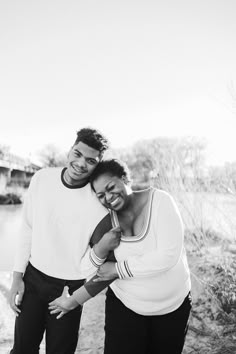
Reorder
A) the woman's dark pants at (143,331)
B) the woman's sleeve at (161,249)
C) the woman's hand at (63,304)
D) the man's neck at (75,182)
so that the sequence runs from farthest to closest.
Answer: the man's neck at (75,182) < the woman's hand at (63,304) < the woman's dark pants at (143,331) < the woman's sleeve at (161,249)

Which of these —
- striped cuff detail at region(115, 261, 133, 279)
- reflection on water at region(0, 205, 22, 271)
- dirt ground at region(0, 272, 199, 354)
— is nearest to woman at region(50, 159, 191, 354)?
striped cuff detail at region(115, 261, 133, 279)

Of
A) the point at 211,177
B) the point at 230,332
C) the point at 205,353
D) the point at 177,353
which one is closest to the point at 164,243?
the point at 177,353

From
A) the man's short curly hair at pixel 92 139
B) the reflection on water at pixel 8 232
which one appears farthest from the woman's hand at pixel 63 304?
the reflection on water at pixel 8 232

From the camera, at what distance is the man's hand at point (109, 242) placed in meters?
1.42

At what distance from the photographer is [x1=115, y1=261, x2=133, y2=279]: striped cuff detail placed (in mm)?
1380

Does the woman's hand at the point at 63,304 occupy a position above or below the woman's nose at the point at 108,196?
below

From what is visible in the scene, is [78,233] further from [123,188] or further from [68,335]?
[68,335]

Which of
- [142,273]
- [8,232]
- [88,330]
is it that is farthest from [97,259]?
[8,232]

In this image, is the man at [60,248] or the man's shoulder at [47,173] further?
the man's shoulder at [47,173]

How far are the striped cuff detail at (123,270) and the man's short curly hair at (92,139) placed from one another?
0.67 metres

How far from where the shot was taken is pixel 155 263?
1.33 m

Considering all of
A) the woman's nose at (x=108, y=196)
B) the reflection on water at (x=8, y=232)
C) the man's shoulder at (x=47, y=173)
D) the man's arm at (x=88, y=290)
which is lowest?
the reflection on water at (x=8, y=232)

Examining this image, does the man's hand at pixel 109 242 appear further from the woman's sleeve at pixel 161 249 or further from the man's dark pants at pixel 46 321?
the man's dark pants at pixel 46 321

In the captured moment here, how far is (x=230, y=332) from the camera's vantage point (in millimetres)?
2805
